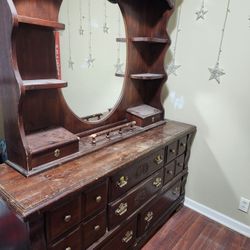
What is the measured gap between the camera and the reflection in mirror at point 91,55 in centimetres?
130

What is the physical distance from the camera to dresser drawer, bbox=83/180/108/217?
1.07 metres

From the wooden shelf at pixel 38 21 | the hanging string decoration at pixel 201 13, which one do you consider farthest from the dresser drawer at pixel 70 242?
the hanging string decoration at pixel 201 13

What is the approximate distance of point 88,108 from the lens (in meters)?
1.51

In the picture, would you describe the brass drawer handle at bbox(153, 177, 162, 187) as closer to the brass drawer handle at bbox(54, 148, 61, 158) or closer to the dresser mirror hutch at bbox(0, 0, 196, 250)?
the dresser mirror hutch at bbox(0, 0, 196, 250)

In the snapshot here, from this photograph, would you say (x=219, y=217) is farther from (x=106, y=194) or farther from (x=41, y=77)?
(x=41, y=77)

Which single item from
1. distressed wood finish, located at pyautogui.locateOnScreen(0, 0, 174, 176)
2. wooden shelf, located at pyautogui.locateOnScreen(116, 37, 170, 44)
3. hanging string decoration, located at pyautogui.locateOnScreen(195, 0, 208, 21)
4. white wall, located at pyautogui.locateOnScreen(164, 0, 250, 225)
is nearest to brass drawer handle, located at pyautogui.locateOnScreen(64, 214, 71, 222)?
distressed wood finish, located at pyautogui.locateOnScreen(0, 0, 174, 176)

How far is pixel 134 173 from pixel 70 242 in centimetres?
50

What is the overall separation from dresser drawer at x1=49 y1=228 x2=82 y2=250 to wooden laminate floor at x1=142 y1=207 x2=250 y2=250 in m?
0.81

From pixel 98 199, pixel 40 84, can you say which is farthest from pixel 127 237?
pixel 40 84

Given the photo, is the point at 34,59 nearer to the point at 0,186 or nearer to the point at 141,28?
the point at 0,186

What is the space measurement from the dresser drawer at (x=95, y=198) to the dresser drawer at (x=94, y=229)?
51 mm

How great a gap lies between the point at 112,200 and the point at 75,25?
1022 mm

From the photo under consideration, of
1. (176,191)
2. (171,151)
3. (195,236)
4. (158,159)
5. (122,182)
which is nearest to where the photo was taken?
(122,182)

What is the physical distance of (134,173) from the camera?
53.3 inches
